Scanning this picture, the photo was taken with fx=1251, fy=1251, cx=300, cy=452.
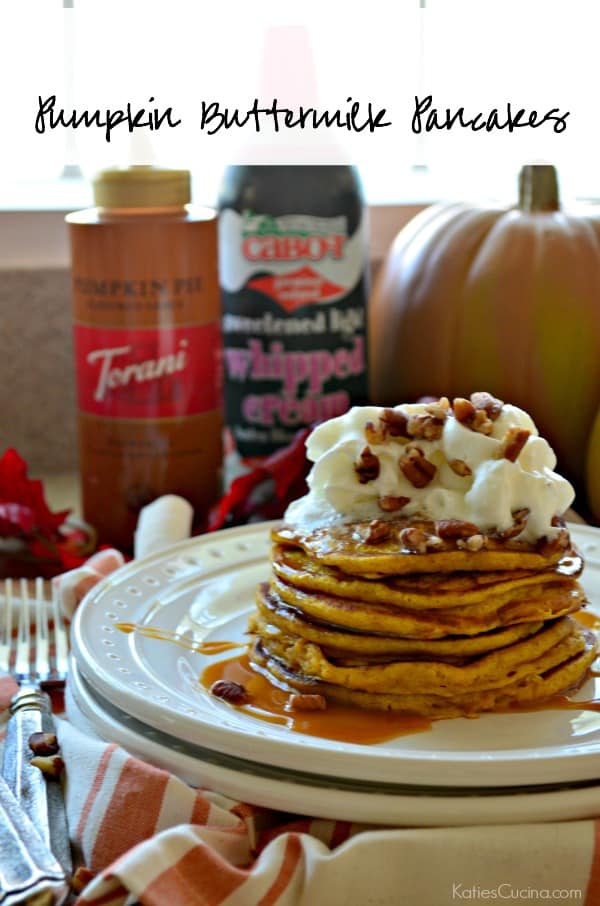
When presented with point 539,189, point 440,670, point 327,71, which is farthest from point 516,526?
point 327,71

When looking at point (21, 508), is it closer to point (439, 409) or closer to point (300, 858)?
point (439, 409)

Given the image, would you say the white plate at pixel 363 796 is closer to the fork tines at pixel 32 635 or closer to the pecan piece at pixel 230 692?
the pecan piece at pixel 230 692

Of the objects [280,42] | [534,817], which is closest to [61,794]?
[534,817]

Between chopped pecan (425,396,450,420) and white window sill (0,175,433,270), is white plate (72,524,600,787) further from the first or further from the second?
white window sill (0,175,433,270)

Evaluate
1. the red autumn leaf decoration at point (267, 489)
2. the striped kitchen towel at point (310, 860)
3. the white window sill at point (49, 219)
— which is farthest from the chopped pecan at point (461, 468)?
the white window sill at point (49, 219)

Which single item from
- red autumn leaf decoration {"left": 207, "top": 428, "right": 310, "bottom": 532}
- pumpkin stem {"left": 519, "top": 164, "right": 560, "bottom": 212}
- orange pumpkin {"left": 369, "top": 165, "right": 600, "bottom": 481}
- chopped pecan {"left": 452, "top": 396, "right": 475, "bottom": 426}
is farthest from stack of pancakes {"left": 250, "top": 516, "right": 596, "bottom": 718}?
pumpkin stem {"left": 519, "top": 164, "right": 560, "bottom": 212}
